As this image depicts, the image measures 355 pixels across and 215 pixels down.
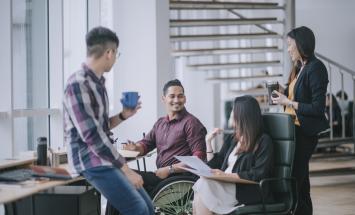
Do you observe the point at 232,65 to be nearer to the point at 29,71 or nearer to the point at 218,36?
the point at 218,36

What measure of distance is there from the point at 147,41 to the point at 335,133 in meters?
4.33

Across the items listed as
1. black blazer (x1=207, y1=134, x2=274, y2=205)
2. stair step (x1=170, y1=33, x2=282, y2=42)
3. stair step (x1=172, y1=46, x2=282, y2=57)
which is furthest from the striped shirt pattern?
stair step (x1=172, y1=46, x2=282, y2=57)

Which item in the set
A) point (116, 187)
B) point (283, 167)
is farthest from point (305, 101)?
point (116, 187)

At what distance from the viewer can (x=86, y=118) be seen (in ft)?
8.61

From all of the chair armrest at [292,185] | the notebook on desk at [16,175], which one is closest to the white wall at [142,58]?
the chair armrest at [292,185]

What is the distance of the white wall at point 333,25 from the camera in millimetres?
11133

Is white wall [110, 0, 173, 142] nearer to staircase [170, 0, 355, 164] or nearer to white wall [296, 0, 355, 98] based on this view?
staircase [170, 0, 355, 164]

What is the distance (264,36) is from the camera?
706cm

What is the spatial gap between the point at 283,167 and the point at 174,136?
0.91 meters

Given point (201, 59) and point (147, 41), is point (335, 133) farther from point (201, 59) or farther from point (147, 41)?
point (147, 41)

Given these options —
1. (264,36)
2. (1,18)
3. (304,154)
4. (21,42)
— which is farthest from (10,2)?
(264,36)

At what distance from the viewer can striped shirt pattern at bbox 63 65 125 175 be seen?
2629 millimetres

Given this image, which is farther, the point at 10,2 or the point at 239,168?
the point at 10,2

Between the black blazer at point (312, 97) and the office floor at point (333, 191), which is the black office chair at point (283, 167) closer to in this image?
the black blazer at point (312, 97)
